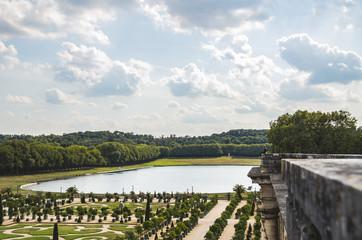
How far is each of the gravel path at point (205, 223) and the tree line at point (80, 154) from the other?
1898 inches

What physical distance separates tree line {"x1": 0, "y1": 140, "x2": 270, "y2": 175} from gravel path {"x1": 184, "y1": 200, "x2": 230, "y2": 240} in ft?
158

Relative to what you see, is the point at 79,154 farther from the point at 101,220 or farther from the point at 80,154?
the point at 101,220

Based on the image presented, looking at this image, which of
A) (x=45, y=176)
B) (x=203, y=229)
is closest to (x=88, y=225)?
(x=203, y=229)

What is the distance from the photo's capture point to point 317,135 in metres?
39.0

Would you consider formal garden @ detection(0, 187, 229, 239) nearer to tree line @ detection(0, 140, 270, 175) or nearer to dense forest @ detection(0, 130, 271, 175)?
tree line @ detection(0, 140, 270, 175)

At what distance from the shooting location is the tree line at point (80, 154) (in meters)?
77.4

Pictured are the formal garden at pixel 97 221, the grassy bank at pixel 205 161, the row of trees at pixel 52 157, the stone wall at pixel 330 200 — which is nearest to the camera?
the stone wall at pixel 330 200

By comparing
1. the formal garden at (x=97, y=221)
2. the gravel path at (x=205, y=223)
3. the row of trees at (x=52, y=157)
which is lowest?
the gravel path at (x=205, y=223)

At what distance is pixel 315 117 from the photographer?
40719mm

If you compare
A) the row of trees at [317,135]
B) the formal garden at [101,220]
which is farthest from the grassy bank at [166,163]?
the row of trees at [317,135]

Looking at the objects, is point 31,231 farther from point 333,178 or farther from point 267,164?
point 333,178

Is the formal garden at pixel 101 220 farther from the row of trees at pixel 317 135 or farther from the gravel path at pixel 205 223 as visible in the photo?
the row of trees at pixel 317 135

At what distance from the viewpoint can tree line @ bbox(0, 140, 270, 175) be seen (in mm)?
77375

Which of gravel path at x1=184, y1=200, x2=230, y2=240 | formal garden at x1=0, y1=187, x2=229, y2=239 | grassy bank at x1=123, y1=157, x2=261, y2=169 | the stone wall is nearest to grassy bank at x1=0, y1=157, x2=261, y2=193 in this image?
grassy bank at x1=123, y1=157, x2=261, y2=169
